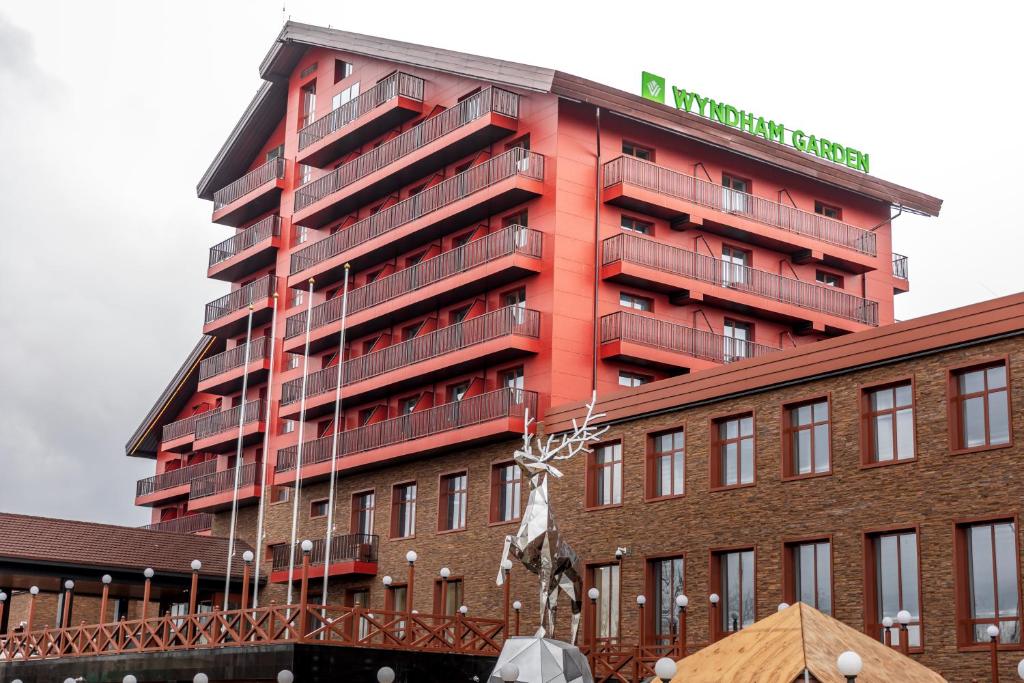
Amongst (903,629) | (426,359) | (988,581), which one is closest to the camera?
(903,629)

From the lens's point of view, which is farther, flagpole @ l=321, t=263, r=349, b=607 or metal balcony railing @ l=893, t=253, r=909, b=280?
metal balcony railing @ l=893, t=253, r=909, b=280

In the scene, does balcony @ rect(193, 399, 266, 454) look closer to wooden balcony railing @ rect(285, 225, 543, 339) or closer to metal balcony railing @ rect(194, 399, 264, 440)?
metal balcony railing @ rect(194, 399, 264, 440)

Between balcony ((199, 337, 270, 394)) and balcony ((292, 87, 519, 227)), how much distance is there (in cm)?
599

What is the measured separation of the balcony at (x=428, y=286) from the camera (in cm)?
4425

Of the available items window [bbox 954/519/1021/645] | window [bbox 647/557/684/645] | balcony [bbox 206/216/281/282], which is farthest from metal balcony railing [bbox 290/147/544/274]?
window [bbox 954/519/1021/645]

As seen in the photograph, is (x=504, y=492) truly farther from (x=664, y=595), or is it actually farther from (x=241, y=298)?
(x=241, y=298)

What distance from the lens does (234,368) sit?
59.2m

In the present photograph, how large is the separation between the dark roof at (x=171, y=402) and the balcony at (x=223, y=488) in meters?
8.83

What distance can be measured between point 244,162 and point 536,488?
4012 centimetres

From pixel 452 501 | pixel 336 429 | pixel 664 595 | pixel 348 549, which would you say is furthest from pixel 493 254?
pixel 664 595

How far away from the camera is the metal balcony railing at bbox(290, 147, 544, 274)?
45.0 m

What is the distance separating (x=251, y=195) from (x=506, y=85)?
17.9 metres

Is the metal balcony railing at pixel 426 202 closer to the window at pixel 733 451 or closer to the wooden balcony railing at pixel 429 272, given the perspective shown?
the wooden balcony railing at pixel 429 272

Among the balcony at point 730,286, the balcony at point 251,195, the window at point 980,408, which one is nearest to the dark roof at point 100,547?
the balcony at point 251,195
